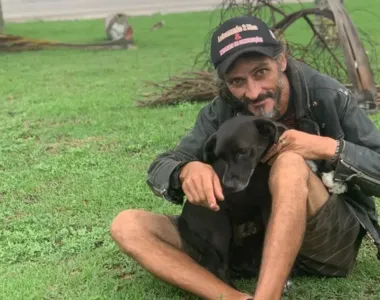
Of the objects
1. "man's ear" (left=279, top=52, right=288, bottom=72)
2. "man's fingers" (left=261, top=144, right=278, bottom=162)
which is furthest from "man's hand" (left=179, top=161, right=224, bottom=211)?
"man's ear" (left=279, top=52, right=288, bottom=72)

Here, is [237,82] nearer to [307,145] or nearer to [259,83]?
[259,83]

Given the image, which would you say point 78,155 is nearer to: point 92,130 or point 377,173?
point 92,130

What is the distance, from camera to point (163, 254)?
10.1 ft

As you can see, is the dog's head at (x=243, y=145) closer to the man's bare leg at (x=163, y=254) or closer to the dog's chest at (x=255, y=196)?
the dog's chest at (x=255, y=196)

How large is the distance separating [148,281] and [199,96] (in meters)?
4.78

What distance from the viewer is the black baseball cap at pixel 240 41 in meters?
2.94

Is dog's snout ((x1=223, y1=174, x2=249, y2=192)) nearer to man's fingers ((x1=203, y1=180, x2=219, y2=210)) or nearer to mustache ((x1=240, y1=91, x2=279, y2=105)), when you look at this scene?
man's fingers ((x1=203, y1=180, x2=219, y2=210))

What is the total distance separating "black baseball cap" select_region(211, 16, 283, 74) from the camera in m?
2.94

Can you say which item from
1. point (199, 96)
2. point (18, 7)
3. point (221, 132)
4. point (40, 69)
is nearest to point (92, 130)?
point (199, 96)

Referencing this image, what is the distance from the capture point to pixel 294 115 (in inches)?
121

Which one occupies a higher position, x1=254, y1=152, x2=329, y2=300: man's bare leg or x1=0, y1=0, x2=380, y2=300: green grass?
x1=254, y1=152, x2=329, y2=300: man's bare leg

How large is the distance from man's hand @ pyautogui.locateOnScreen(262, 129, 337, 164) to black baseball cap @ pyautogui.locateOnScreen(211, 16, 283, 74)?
402 mm

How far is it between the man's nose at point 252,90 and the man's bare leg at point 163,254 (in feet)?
2.51

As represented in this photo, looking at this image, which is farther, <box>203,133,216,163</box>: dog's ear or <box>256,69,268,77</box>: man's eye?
<box>256,69,268,77</box>: man's eye
